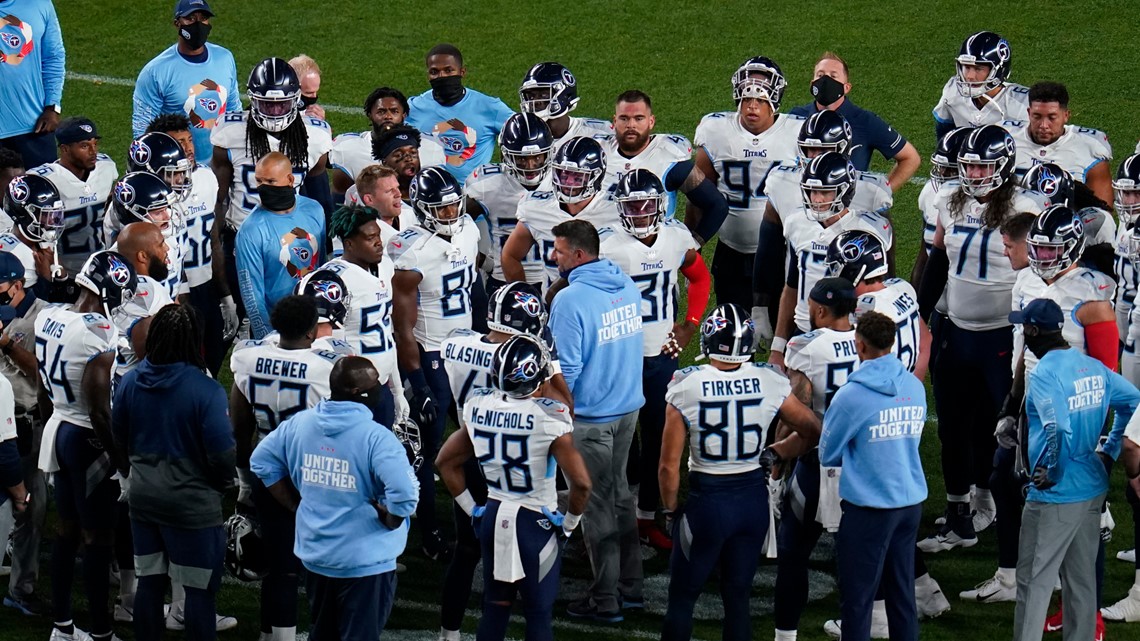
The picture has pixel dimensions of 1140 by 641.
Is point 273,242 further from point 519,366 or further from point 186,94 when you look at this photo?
point 186,94

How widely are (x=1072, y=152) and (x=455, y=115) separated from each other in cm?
376

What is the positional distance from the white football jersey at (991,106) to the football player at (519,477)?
182 inches

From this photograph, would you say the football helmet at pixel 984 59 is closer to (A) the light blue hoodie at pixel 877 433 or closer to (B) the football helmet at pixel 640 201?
(B) the football helmet at pixel 640 201

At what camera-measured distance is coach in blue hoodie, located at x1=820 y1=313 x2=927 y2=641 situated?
6391mm

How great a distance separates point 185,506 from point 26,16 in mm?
5715

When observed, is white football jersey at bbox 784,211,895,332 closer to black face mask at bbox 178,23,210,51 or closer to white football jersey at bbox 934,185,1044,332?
white football jersey at bbox 934,185,1044,332

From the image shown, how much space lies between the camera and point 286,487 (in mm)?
6426

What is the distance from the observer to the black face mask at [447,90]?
9.95m

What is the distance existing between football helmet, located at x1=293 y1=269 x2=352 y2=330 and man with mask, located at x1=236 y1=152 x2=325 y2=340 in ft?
3.56

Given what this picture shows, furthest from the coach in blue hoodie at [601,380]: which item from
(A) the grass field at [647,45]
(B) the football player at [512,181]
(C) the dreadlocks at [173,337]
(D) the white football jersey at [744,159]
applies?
(A) the grass field at [647,45]

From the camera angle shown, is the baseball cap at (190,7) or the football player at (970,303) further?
the baseball cap at (190,7)

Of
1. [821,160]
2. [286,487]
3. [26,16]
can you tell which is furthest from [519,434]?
[26,16]

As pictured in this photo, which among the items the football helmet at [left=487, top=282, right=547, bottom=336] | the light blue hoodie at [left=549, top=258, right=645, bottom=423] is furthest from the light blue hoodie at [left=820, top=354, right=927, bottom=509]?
the football helmet at [left=487, top=282, right=547, bottom=336]

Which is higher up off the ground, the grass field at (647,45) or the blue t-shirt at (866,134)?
the grass field at (647,45)
